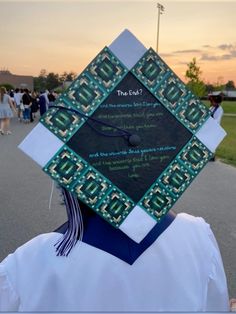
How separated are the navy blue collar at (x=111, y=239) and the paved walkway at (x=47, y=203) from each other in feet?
7.69

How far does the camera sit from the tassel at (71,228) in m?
1.23

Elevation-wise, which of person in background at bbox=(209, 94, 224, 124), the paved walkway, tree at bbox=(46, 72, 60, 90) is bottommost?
the paved walkway

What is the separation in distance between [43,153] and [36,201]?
4.77m

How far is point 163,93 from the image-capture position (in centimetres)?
127

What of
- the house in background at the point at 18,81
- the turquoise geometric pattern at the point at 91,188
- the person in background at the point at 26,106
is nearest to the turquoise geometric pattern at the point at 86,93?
the turquoise geometric pattern at the point at 91,188

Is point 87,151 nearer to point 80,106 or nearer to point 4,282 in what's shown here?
point 80,106

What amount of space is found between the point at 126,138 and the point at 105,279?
43cm

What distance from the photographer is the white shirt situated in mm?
1198

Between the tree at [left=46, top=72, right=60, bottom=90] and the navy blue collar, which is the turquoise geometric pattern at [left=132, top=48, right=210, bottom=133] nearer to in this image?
the navy blue collar

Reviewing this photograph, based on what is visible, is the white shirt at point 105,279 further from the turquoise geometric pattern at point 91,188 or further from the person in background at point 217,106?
the person in background at point 217,106

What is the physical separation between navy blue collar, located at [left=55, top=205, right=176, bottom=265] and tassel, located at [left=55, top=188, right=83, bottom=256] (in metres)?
0.02

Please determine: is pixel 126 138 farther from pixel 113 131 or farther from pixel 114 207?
pixel 114 207

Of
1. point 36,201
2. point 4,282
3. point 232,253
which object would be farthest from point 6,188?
point 4,282

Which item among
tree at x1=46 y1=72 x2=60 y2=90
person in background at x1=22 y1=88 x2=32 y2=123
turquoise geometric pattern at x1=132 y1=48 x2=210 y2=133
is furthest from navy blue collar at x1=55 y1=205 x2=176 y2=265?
tree at x1=46 y1=72 x2=60 y2=90
